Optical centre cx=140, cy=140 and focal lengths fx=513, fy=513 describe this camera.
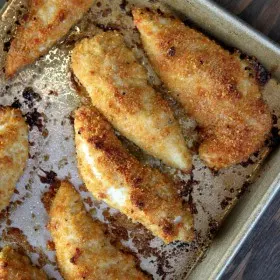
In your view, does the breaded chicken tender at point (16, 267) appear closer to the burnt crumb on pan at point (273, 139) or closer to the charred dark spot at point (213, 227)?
the charred dark spot at point (213, 227)

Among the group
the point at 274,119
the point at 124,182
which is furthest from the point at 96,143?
the point at 274,119

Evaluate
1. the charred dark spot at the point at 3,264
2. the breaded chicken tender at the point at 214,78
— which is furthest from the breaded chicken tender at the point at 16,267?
the breaded chicken tender at the point at 214,78

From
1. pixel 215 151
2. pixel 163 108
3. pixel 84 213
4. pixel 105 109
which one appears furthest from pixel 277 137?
pixel 84 213

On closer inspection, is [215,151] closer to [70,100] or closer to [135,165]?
[135,165]

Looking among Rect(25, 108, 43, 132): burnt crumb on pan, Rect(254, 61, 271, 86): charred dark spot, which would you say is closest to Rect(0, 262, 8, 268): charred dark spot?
Rect(25, 108, 43, 132): burnt crumb on pan

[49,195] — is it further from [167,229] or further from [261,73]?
[261,73]

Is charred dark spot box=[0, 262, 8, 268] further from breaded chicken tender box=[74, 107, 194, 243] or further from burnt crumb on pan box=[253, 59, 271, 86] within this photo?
burnt crumb on pan box=[253, 59, 271, 86]
